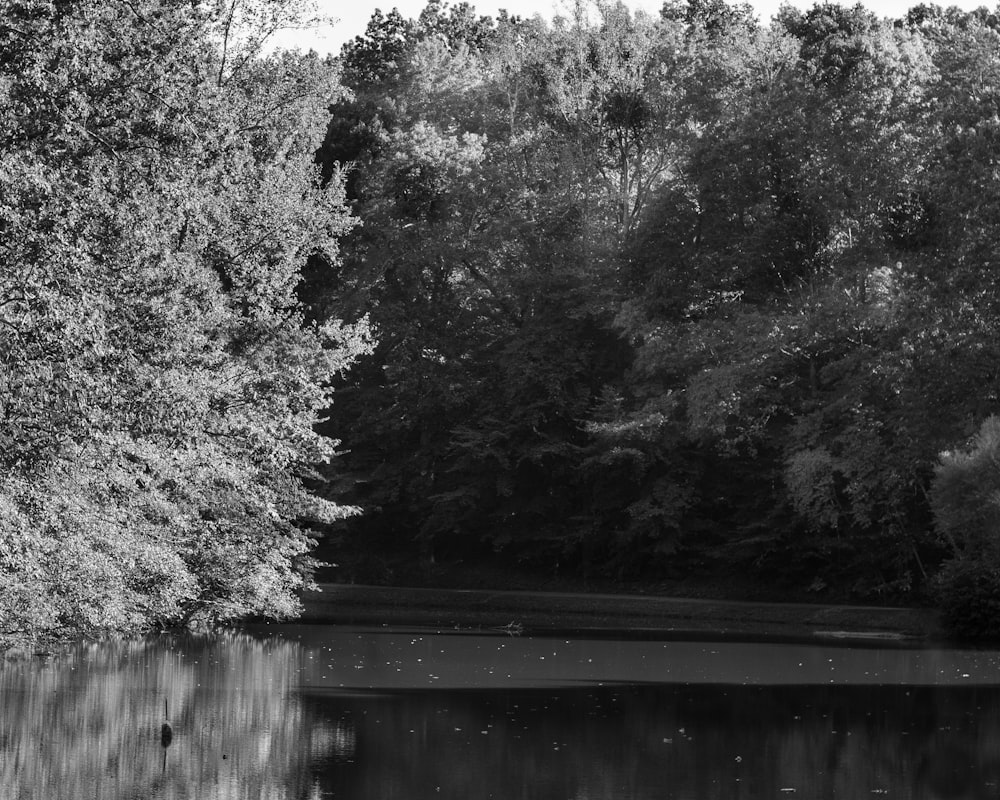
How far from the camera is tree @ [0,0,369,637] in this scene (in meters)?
13.7

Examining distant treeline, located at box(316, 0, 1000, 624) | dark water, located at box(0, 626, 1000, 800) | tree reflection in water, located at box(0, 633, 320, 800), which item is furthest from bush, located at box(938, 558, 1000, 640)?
tree reflection in water, located at box(0, 633, 320, 800)

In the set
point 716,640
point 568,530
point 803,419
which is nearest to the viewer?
point 716,640

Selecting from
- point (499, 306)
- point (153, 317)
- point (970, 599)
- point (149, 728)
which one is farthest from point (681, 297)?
point (149, 728)

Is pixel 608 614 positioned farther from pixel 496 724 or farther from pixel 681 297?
pixel 496 724

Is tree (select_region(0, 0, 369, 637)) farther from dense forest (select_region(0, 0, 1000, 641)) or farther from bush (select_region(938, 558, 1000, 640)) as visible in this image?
bush (select_region(938, 558, 1000, 640))

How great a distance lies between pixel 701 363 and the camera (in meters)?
39.2

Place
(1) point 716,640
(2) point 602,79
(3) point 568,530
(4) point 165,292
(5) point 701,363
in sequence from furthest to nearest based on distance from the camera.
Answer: (2) point 602,79
(3) point 568,530
(5) point 701,363
(1) point 716,640
(4) point 165,292

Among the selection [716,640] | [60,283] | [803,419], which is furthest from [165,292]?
[803,419]

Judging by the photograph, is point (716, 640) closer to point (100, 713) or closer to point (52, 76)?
point (100, 713)

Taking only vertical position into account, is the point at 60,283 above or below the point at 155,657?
above

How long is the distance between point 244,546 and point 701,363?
Result: 54.9 ft

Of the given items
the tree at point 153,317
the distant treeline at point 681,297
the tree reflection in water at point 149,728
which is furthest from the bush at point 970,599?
the tree reflection in water at point 149,728

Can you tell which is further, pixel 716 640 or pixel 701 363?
pixel 701 363

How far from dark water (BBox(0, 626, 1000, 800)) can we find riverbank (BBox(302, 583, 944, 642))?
504 centimetres
